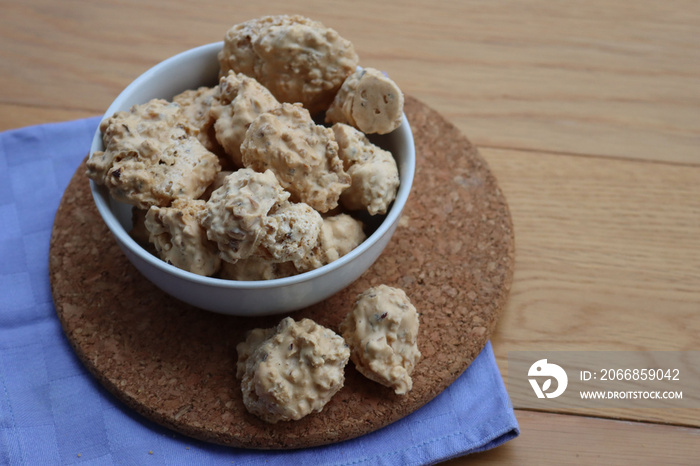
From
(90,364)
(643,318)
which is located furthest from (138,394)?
(643,318)

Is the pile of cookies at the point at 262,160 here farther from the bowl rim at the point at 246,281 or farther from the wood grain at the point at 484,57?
the wood grain at the point at 484,57

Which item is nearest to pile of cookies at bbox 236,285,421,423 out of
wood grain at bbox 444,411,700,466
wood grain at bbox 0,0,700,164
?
wood grain at bbox 444,411,700,466

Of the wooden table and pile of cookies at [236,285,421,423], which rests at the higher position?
the wooden table

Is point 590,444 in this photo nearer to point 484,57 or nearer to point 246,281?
point 246,281

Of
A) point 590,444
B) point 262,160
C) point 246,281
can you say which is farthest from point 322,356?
point 590,444

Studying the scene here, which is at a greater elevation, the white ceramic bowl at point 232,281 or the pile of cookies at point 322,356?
the white ceramic bowl at point 232,281

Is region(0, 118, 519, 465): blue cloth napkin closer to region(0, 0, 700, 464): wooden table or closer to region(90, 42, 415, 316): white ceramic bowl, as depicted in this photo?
region(0, 0, 700, 464): wooden table

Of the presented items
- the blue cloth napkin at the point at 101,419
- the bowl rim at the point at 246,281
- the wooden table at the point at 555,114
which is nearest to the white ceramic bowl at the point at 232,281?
the bowl rim at the point at 246,281
